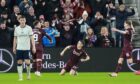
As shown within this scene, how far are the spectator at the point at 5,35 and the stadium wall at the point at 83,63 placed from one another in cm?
37

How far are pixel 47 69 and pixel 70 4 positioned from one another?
123 inches

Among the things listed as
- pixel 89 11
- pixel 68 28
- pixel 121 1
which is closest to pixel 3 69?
pixel 68 28

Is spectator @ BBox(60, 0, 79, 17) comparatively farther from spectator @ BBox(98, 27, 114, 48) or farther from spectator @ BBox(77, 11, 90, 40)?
spectator @ BBox(98, 27, 114, 48)

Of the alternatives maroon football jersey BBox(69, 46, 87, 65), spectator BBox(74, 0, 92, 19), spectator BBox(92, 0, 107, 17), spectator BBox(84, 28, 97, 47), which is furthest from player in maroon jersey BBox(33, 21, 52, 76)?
spectator BBox(92, 0, 107, 17)

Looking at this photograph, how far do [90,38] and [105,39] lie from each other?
63 centimetres

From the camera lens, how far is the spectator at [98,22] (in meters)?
24.5

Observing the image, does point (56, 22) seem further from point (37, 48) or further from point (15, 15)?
point (37, 48)

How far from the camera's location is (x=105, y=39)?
24188 millimetres

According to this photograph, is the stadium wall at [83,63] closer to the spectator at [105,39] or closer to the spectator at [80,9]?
the spectator at [105,39]

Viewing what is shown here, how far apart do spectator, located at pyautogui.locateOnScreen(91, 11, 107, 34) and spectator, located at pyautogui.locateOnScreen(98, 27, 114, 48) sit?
637mm

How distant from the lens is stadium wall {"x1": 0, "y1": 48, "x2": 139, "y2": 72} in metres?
24.0

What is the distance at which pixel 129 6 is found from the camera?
27.5 m

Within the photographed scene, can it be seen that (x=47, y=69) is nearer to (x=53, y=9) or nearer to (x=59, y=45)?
(x=59, y=45)

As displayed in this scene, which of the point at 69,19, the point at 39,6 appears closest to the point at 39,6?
the point at 39,6
